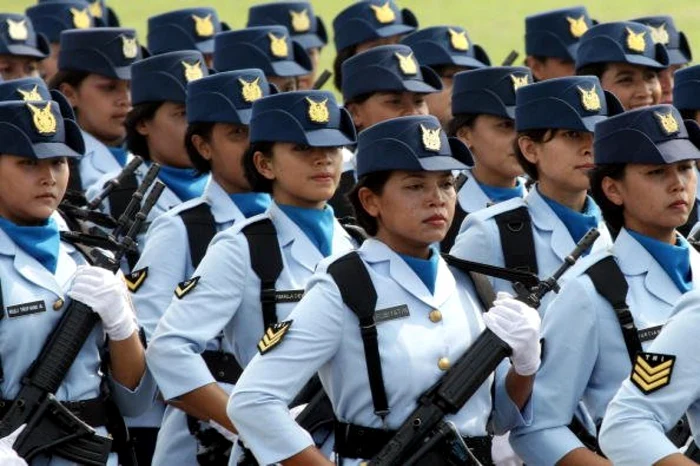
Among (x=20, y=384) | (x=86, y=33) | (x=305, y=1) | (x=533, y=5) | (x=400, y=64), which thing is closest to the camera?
(x=20, y=384)

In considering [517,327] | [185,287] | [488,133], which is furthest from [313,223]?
[488,133]

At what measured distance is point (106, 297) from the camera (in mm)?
9438

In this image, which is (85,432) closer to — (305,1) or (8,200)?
(8,200)

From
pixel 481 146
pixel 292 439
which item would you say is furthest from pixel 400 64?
pixel 292 439

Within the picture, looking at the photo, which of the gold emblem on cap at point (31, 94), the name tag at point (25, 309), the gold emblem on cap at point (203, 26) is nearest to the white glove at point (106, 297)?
the name tag at point (25, 309)

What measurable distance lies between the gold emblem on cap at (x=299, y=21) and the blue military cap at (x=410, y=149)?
27.2 ft

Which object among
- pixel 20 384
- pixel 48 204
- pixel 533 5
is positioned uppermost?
pixel 48 204

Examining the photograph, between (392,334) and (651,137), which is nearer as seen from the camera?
(392,334)

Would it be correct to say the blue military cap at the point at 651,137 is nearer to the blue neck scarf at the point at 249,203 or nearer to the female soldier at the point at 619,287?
the female soldier at the point at 619,287

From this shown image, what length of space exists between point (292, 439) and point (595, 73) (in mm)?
5353

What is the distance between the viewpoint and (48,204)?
9.55 meters

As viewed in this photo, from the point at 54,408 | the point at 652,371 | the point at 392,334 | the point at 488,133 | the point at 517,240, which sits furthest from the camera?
the point at 488,133

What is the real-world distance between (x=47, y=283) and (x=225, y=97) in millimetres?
1828

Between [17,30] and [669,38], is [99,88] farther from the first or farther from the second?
[669,38]
